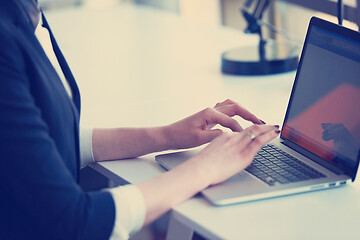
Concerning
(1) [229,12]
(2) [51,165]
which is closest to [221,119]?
(2) [51,165]

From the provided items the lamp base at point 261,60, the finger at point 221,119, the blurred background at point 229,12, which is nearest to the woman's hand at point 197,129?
the finger at point 221,119

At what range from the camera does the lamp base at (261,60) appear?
1710mm

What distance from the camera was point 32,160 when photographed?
81cm

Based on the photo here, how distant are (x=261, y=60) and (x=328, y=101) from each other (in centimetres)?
67

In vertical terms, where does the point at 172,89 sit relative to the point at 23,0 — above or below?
below

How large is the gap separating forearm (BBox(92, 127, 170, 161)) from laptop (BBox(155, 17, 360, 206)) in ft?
0.14

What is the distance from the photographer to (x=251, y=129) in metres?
1.03

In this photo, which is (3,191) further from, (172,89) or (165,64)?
(165,64)

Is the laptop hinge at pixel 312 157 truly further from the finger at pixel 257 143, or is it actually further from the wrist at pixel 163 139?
the wrist at pixel 163 139

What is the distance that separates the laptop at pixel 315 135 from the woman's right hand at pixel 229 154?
0.09 ft

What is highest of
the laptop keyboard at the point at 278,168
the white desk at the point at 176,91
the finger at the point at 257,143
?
the finger at the point at 257,143

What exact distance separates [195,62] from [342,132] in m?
0.94

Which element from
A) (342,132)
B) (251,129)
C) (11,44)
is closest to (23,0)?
(11,44)

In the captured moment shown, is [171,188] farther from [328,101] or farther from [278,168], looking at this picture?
[328,101]
